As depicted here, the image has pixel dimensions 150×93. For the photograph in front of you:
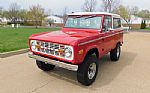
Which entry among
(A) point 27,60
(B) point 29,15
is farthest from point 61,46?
(B) point 29,15

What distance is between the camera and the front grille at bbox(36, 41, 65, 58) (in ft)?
14.1

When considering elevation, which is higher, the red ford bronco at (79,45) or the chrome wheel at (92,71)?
the red ford bronco at (79,45)

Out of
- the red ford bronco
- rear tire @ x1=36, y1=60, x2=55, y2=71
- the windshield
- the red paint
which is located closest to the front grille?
the red ford bronco

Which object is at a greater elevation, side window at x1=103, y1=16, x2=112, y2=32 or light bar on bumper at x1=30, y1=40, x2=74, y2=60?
side window at x1=103, y1=16, x2=112, y2=32

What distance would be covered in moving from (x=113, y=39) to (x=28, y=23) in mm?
56102

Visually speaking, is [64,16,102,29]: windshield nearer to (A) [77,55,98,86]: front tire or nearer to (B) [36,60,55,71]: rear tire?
(A) [77,55,98,86]: front tire

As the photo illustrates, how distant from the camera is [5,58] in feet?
23.5

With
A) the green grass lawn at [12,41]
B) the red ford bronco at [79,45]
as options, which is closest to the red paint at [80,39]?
the red ford bronco at [79,45]

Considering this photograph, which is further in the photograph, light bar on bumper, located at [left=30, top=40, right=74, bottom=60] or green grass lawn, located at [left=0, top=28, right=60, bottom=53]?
green grass lawn, located at [left=0, top=28, right=60, bottom=53]

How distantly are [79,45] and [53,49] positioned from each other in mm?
749

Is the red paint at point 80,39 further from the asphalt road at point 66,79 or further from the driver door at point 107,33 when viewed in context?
the asphalt road at point 66,79

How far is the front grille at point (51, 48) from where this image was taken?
4.30 metres

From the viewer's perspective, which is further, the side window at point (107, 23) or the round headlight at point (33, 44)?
the side window at point (107, 23)

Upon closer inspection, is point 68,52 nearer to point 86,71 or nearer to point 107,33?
point 86,71
